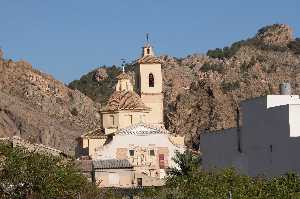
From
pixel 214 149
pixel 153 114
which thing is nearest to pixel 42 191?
pixel 214 149

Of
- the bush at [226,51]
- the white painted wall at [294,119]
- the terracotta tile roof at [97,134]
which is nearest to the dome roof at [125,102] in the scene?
the terracotta tile roof at [97,134]

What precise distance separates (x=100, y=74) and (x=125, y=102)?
8817 cm

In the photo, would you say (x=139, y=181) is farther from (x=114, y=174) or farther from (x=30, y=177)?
(x=30, y=177)

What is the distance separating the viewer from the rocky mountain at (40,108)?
102 metres

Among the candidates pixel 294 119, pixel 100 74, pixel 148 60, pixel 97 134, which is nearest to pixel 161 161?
pixel 97 134

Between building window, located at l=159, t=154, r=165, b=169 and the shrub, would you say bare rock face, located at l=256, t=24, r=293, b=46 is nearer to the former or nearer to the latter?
the shrub

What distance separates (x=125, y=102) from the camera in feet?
256

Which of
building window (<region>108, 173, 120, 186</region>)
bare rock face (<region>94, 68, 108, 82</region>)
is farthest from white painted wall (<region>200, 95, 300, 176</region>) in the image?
bare rock face (<region>94, 68, 108, 82</region>)

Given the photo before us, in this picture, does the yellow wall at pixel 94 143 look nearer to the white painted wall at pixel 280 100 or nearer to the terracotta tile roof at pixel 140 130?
the terracotta tile roof at pixel 140 130

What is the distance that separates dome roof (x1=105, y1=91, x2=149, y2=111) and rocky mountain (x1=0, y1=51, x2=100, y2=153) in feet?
67.1

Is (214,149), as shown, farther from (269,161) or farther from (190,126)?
(190,126)

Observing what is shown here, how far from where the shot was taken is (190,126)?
104 m

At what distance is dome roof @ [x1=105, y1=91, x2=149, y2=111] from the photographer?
256 ft

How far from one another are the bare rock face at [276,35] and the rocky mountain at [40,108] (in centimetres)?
5136
